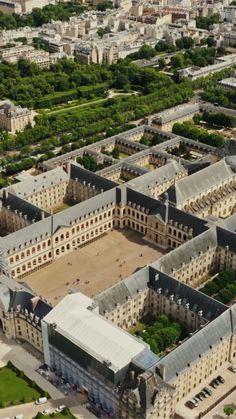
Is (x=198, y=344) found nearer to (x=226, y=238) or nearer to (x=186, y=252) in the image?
(x=186, y=252)

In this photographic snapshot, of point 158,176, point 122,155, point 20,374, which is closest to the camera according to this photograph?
point 20,374

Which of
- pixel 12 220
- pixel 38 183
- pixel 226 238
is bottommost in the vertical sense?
pixel 12 220

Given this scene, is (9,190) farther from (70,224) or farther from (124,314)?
(124,314)

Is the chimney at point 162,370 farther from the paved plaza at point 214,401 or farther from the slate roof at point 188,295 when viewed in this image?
the slate roof at point 188,295

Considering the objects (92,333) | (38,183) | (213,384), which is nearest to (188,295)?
(213,384)

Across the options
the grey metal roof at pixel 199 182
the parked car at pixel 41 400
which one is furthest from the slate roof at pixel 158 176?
the parked car at pixel 41 400

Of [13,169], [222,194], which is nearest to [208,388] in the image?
[222,194]
